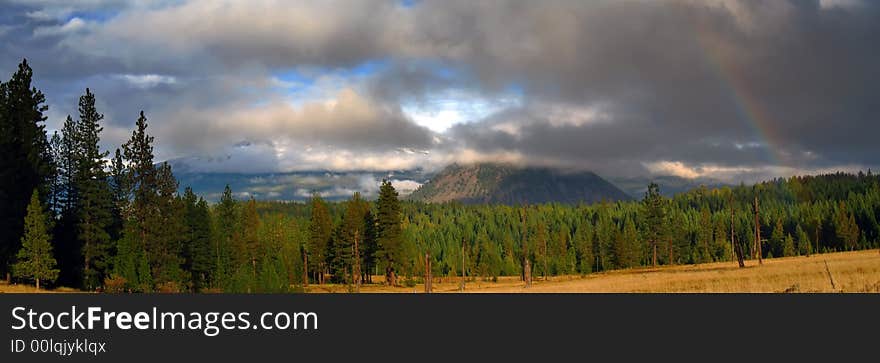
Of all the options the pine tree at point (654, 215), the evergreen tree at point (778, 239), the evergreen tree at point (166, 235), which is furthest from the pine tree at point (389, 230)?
the evergreen tree at point (778, 239)

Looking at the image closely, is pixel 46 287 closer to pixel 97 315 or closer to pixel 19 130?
pixel 19 130

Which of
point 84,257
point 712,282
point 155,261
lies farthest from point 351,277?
point 712,282

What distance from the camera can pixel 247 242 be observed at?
119938mm

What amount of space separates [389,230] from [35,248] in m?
50.9

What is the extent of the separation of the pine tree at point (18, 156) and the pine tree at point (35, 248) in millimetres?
4418

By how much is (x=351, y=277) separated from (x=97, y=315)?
9044 cm

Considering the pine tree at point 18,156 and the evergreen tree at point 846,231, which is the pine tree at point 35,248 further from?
the evergreen tree at point 846,231

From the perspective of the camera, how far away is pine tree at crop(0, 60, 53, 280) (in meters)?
69.1

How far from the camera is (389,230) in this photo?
106 metres

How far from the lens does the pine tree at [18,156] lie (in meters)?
69.1

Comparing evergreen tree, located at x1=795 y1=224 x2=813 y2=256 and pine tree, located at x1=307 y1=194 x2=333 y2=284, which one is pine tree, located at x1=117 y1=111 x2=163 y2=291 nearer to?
pine tree, located at x1=307 y1=194 x2=333 y2=284

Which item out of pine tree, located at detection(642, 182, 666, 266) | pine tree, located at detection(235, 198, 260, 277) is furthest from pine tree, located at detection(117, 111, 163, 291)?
pine tree, located at detection(642, 182, 666, 266)

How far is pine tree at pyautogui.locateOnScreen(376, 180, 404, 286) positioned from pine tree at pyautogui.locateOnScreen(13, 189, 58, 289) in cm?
4816

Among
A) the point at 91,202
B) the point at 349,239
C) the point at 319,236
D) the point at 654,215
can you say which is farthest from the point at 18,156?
the point at 654,215
